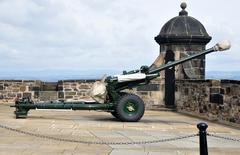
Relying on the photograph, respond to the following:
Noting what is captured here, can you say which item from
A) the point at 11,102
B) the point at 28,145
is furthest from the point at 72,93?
the point at 28,145

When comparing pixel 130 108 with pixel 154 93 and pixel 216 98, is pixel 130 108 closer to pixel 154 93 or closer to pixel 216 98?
pixel 216 98

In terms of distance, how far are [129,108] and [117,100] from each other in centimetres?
33

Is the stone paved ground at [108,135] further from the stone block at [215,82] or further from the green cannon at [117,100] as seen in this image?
the stone block at [215,82]

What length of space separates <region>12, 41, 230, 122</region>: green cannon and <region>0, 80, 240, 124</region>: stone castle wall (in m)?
1.38

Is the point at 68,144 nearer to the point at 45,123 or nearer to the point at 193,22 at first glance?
the point at 45,123

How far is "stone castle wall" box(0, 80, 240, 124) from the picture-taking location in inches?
500

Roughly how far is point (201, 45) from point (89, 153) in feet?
31.8

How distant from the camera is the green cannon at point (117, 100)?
38.6ft

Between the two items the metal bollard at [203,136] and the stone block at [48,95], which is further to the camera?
the stone block at [48,95]

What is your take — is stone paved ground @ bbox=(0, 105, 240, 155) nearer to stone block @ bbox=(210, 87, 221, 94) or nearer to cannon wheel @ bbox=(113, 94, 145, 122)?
cannon wheel @ bbox=(113, 94, 145, 122)

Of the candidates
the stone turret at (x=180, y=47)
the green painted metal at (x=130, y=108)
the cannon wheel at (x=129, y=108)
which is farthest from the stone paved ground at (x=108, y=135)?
the stone turret at (x=180, y=47)

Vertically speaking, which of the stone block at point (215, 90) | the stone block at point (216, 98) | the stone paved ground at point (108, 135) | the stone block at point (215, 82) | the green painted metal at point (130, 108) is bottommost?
the stone paved ground at point (108, 135)

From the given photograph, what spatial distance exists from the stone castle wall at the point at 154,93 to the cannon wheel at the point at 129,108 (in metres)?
1.96

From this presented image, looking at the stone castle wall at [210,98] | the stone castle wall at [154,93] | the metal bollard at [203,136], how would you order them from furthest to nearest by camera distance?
the stone castle wall at [154,93] → the stone castle wall at [210,98] → the metal bollard at [203,136]
